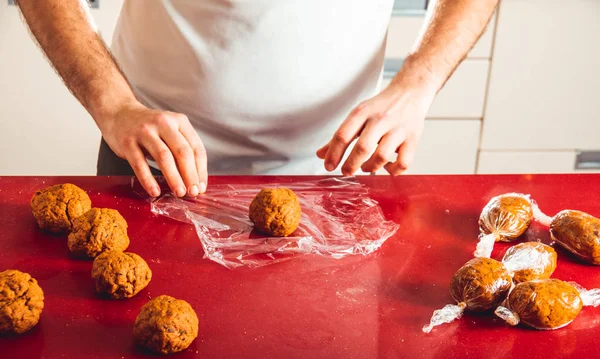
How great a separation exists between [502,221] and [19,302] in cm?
68

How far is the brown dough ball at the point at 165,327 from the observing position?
76 cm

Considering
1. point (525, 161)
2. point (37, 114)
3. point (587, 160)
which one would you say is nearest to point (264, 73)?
point (37, 114)

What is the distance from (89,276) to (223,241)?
0.20m

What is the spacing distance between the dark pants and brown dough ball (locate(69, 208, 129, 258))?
0.48 meters

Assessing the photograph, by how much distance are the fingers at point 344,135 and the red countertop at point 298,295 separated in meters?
0.12

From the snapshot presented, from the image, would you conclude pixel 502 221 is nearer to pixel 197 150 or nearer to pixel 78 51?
pixel 197 150

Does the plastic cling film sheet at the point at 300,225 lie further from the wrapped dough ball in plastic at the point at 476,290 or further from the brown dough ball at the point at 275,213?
the wrapped dough ball in plastic at the point at 476,290

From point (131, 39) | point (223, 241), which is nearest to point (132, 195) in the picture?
point (223, 241)

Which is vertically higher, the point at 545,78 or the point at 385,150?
the point at 385,150

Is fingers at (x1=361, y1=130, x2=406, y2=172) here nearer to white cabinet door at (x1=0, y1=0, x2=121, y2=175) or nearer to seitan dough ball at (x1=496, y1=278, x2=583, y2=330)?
seitan dough ball at (x1=496, y1=278, x2=583, y2=330)

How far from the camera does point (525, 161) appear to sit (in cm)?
275

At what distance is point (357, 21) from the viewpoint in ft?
4.53

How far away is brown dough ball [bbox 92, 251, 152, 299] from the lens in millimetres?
847

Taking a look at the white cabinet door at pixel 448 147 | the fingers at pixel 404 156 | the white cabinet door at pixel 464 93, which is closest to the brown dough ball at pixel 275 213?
the fingers at pixel 404 156
